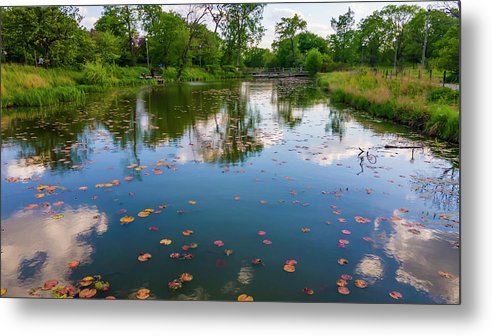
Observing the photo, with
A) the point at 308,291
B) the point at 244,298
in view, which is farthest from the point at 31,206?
the point at 308,291

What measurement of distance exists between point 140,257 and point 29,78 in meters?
5.60

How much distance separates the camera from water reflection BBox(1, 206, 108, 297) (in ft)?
9.50

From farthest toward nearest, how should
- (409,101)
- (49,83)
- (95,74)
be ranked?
1. (95,74)
2. (49,83)
3. (409,101)

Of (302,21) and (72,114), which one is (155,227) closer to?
(302,21)

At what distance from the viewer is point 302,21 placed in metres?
4.10

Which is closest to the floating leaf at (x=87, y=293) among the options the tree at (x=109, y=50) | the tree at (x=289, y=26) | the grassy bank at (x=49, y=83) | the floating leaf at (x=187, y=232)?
the floating leaf at (x=187, y=232)

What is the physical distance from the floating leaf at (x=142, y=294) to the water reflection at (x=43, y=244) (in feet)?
1.96

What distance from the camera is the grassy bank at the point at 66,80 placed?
6.14 meters

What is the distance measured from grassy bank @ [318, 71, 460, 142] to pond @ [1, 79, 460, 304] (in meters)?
0.36

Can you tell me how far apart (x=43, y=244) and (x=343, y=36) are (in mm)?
4592

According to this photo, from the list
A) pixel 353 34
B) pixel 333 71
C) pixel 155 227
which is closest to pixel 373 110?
pixel 333 71

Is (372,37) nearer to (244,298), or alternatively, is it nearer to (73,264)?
(244,298)

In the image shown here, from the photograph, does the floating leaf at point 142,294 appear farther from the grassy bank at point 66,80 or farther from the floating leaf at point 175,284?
the grassy bank at point 66,80

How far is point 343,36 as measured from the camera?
5.30 meters
